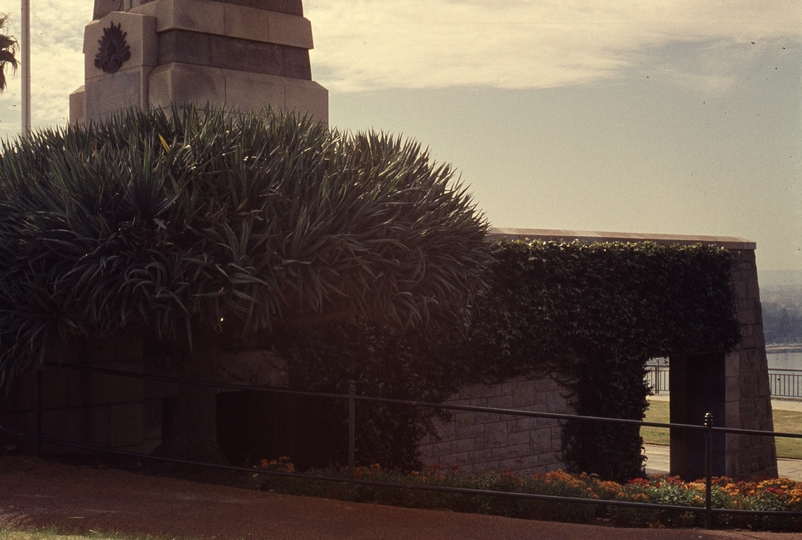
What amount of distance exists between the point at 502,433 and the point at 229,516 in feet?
27.2

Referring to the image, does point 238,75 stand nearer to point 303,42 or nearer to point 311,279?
point 303,42

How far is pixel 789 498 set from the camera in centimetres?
1121

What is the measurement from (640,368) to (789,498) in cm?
695

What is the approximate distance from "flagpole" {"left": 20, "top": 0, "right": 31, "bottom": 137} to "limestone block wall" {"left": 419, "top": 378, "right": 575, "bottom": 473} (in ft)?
42.8

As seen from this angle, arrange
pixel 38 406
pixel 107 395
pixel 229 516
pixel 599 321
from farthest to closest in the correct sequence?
pixel 599 321, pixel 107 395, pixel 38 406, pixel 229 516

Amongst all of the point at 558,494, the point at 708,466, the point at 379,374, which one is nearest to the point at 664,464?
the point at 379,374

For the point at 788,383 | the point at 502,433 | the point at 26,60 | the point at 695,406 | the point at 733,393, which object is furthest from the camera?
the point at 788,383

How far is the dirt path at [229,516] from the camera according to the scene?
24.8 ft

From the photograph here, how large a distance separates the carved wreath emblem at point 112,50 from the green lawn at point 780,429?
51.1 feet

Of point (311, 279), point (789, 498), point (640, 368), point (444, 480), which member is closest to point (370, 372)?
point (444, 480)

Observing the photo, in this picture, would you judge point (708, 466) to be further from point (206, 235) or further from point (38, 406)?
point (38, 406)

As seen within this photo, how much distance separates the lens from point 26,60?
21656 mm

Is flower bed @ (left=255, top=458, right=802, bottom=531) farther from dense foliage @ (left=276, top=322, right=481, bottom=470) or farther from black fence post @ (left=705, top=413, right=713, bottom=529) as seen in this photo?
dense foliage @ (left=276, top=322, right=481, bottom=470)

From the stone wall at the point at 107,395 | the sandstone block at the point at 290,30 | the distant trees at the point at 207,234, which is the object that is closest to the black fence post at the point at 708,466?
the distant trees at the point at 207,234
